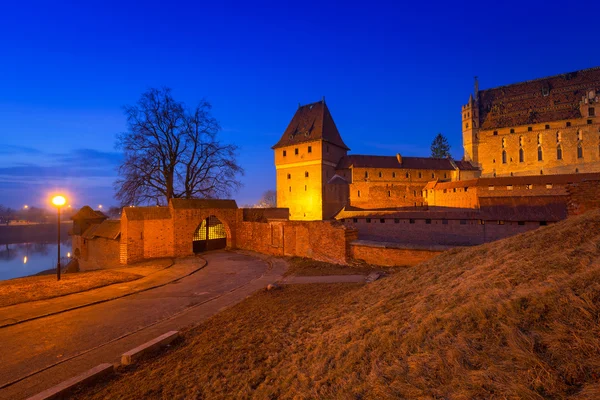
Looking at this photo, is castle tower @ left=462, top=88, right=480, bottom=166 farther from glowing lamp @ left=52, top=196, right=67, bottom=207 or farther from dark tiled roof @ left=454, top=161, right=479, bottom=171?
glowing lamp @ left=52, top=196, right=67, bottom=207

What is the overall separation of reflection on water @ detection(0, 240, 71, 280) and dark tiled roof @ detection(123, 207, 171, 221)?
102 ft

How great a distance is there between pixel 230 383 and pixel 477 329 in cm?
309

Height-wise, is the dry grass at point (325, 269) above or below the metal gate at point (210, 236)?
below

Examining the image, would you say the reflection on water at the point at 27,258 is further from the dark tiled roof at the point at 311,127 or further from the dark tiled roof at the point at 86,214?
the dark tiled roof at the point at 311,127

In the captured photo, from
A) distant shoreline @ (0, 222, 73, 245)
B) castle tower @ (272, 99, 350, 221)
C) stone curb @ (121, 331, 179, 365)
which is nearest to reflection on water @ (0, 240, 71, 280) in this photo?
distant shoreline @ (0, 222, 73, 245)

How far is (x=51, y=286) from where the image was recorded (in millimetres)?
9625

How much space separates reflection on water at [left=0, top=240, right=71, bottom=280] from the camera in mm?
36844

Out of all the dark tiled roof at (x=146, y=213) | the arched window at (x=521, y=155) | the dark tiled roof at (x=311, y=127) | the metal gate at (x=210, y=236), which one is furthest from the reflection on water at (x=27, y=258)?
the arched window at (x=521, y=155)

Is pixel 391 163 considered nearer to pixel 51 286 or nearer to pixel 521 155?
pixel 521 155

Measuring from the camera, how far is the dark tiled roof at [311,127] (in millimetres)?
40062

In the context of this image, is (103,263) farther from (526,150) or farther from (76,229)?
(526,150)

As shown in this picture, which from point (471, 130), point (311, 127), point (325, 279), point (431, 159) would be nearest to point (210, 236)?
point (325, 279)

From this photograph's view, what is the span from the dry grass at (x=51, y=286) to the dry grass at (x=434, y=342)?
6.05 m

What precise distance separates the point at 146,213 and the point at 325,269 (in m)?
10.3
